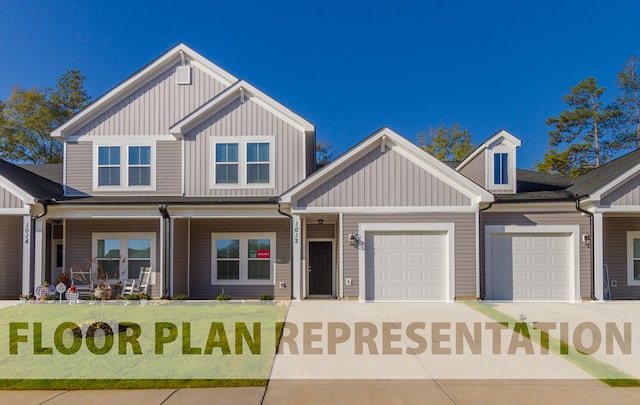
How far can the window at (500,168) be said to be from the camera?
15164 mm

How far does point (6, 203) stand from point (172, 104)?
18.7ft

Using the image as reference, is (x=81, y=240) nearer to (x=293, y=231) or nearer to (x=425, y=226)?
(x=293, y=231)

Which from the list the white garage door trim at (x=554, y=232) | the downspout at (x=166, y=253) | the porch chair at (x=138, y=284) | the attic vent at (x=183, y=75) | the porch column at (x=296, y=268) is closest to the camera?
the porch column at (x=296, y=268)

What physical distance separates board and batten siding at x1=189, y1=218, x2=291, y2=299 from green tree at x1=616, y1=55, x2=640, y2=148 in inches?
1156

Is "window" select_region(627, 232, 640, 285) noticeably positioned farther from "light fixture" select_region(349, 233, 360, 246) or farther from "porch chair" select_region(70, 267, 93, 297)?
"porch chair" select_region(70, 267, 93, 297)

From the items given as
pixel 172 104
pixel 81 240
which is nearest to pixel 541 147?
pixel 172 104

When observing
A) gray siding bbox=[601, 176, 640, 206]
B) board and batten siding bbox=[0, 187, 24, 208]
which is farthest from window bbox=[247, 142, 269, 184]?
gray siding bbox=[601, 176, 640, 206]

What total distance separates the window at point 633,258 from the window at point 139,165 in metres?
15.4

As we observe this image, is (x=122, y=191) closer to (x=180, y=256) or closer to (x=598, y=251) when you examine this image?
(x=180, y=256)

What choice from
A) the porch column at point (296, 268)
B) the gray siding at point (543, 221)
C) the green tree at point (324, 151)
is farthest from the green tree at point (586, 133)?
the porch column at point (296, 268)

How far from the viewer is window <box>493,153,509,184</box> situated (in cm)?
1516

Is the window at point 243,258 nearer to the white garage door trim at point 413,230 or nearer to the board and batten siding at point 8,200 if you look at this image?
the white garage door trim at point 413,230

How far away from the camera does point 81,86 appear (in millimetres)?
34781

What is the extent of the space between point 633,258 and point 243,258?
12.3 meters
